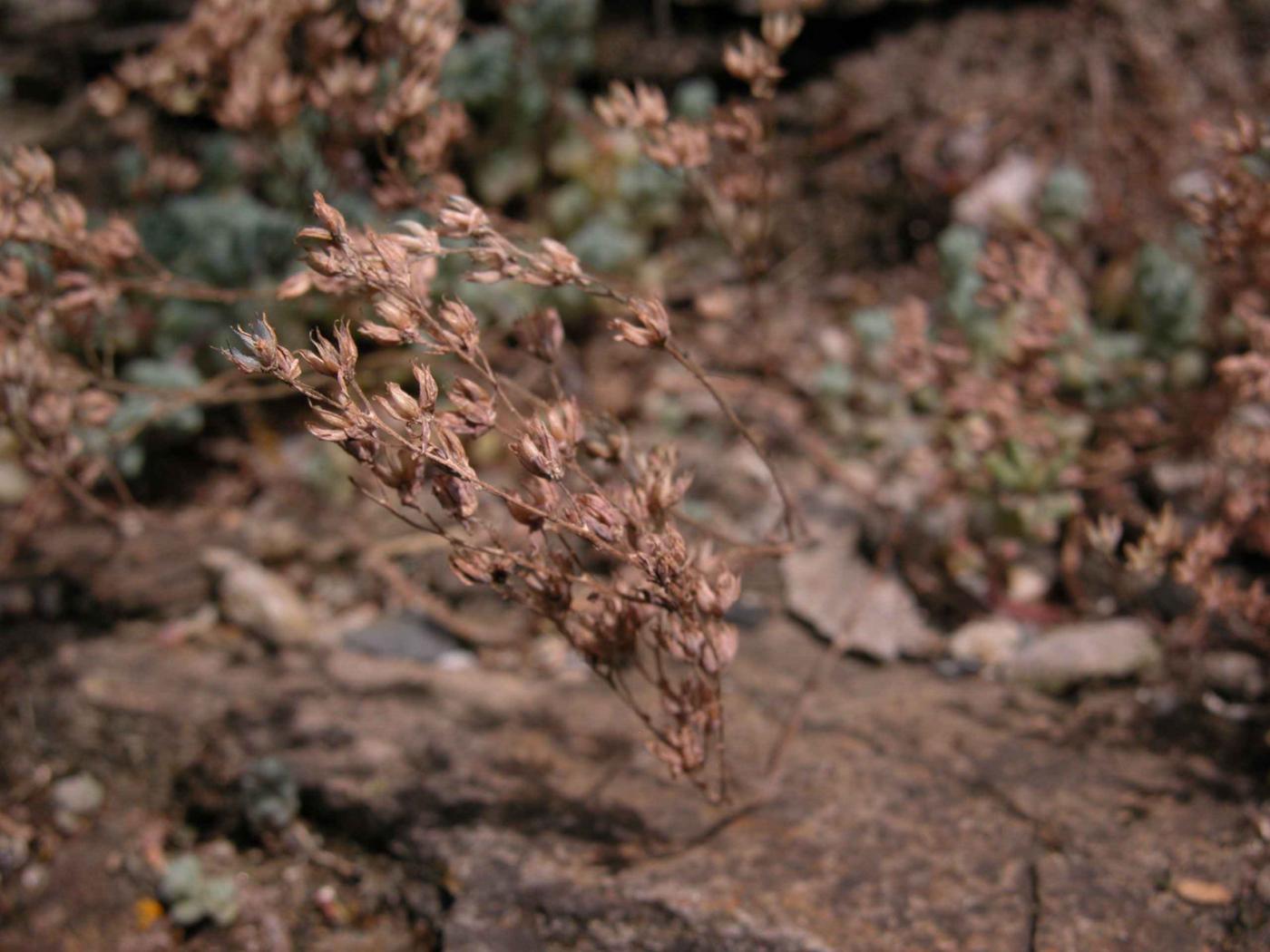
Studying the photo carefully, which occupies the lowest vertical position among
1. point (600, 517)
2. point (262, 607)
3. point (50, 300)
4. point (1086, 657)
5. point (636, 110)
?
point (262, 607)

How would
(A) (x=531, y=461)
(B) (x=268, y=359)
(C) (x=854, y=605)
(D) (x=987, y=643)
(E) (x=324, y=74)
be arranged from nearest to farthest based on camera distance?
(B) (x=268, y=359) → (A) (x=531, y=461) → (E) (x=324, y=74) → (D) (x=987, y=643) → (C) (x=854, y=605)

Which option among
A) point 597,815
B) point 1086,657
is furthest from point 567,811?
point 1086,657

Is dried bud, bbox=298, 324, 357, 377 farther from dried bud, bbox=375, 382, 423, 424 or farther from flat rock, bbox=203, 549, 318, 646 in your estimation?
flat rock, bbox=203, 549, 318, 646

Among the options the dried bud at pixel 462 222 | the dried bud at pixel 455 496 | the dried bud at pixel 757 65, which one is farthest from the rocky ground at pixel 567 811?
the dried bud at pixel 757 65

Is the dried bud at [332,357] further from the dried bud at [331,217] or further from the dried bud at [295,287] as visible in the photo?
the dried bud at [295,287]

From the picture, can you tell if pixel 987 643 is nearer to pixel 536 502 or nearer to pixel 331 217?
pixel 536 502

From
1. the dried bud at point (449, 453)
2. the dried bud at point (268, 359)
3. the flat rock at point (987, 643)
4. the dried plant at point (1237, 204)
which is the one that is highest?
the dried plant at point (1237, 204)

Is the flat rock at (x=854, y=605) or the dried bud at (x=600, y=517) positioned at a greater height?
the dried bud at (x=600, y=517)

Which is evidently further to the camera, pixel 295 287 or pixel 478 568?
pixel 295 287
